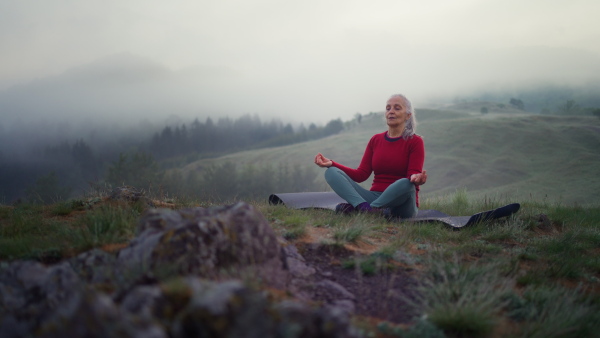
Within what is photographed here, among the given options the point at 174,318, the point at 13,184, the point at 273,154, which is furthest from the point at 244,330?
the point at 13,184

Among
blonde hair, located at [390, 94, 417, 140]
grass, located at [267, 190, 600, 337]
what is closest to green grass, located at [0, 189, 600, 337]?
grass, located at [267, 190, 600, 337]

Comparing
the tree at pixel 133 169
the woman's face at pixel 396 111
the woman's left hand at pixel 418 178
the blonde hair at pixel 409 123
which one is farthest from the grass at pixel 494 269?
the tree at pixel 133 169

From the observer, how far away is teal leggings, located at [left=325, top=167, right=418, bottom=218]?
18.4 ft

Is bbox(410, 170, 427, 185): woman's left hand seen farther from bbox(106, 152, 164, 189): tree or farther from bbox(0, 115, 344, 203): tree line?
bbox(106, 152, 164, 189): tree

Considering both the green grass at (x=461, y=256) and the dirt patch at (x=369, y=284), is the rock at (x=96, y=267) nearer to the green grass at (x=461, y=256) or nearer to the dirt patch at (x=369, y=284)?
the green grass at (x=461, y=256)

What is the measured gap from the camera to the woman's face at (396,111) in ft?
20.0

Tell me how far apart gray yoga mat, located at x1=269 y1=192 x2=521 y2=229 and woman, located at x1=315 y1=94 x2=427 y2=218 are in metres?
0.40

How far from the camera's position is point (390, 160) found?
6215 millimetres

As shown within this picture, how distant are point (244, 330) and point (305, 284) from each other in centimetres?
156

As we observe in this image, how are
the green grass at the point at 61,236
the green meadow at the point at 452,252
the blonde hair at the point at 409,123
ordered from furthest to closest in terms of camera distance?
the blonde hair at the point at 409,123 < the green grass at the point at 61,236 < the green meadow at the point at 452,252

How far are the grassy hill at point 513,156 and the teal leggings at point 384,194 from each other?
62.7ft

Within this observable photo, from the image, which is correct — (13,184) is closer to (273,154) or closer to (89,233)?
(273,154)

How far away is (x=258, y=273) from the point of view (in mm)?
2732

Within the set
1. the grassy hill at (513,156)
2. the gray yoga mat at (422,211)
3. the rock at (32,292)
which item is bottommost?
the grassy hill at (513,156)
